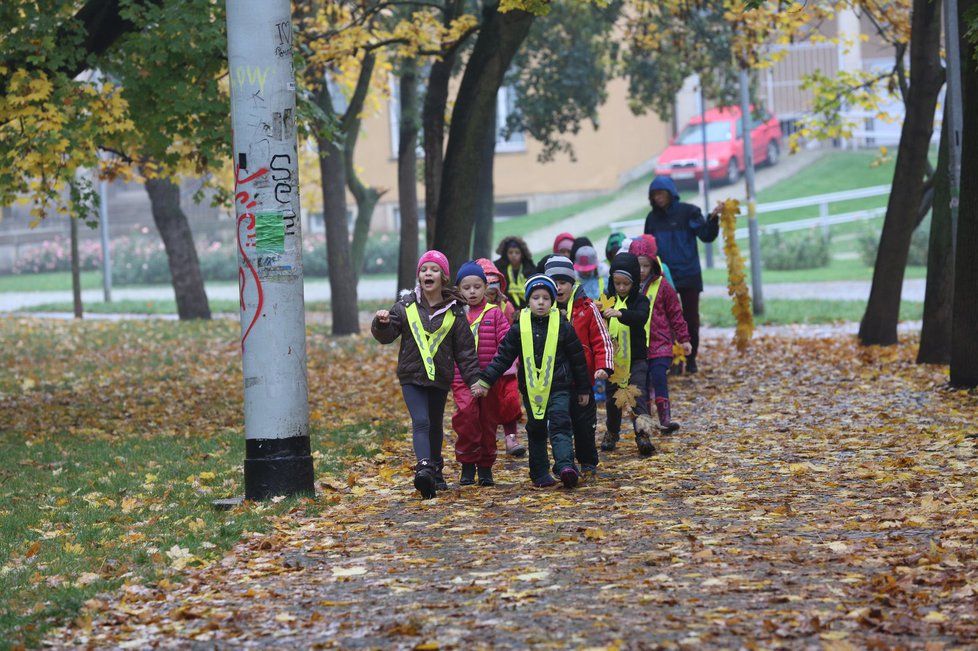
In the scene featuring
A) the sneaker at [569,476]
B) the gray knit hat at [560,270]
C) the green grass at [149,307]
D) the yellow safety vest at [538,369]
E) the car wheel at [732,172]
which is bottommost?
the sneaker at [569,476]

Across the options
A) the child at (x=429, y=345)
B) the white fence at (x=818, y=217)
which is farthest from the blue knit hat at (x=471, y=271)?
the white fence at (x=818, y=217)

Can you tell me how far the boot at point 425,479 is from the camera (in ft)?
31.4

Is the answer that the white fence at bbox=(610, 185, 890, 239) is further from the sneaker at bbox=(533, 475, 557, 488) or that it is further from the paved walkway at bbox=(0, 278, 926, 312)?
the sneaker at bbox=(533, 475, 557, 488)

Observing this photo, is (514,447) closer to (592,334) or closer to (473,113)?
(592,334)

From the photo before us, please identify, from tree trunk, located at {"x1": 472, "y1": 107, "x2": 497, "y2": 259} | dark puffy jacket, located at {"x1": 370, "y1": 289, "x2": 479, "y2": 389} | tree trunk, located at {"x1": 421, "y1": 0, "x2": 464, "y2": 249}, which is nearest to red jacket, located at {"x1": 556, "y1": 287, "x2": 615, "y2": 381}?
dark puffy jacket, located at {"x1": 370, "y1": 289, "x2": 479, "y2": 389}

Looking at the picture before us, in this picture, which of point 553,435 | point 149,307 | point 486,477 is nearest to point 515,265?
point 486,477

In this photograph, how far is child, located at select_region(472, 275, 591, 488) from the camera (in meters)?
9.73

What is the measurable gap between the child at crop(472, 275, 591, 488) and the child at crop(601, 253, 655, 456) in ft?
3.99

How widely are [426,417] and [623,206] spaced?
1480 inches

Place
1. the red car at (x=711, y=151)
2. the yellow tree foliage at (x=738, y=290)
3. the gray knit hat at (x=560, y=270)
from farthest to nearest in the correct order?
the red car at (x=711, y=151)
the yellow tree foliage at (x=738, y=290)
the gray knit hat at (x=560, y=270)

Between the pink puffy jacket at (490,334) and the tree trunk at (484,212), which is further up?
the tree trunk at (484,212)

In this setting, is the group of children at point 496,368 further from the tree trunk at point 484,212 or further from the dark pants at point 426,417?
the tree trunk at point 484,212

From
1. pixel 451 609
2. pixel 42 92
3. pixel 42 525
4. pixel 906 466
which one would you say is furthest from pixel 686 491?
pixel 42 92

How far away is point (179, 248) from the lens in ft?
94.4
